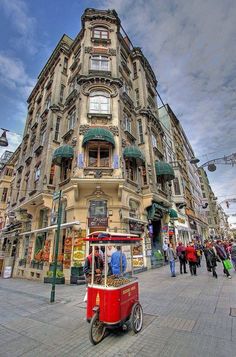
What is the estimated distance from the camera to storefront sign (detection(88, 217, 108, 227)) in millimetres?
12969

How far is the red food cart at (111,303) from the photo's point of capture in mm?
4406

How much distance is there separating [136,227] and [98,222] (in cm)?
319

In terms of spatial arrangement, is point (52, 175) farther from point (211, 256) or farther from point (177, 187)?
point (177, 187)

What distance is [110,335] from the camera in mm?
4758

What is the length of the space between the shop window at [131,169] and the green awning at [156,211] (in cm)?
282

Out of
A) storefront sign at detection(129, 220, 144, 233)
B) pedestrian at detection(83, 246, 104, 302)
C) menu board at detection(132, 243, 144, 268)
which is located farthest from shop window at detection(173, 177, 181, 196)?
pedestrian at detection(83, 246, 104, 302)

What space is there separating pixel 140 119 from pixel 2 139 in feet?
40.7

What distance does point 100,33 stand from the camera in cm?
1995

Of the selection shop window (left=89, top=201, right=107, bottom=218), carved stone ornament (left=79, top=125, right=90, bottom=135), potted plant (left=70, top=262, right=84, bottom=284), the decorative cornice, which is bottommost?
potted plant (left=70, top=262, right=84, bottom=284)

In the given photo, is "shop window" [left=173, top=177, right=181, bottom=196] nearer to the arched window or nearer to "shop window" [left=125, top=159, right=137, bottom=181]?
"shop window" [left=125, top=159, right=137, bottom=181]

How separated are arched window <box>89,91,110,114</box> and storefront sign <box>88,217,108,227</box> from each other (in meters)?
8.78

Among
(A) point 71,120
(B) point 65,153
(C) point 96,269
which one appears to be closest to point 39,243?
(B) point 65,153

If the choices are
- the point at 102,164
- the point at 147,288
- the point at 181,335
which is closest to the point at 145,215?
the point at 102,164

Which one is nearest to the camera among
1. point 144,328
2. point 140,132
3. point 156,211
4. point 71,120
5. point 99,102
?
point 144,328
